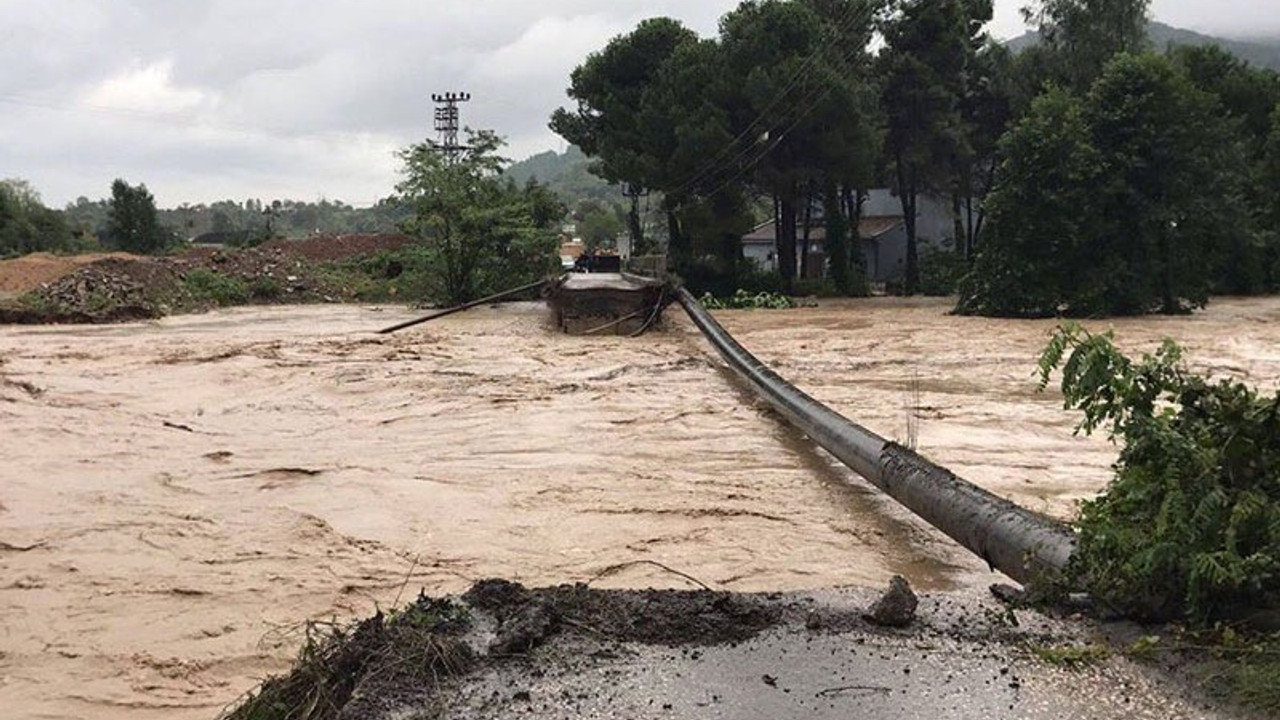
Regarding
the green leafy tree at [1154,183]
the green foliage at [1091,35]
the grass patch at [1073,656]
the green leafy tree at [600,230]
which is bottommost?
the grass patch at [1073,656]

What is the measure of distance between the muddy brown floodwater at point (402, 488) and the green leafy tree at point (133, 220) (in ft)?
126

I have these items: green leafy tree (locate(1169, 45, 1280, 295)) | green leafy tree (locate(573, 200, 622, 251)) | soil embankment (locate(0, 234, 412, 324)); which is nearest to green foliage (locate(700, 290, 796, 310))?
green leafy tree (locate(1169, 45, 1280, 295))

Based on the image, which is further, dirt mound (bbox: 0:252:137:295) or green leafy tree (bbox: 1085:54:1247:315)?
dirt mound (bbox: 0:252:137:295)

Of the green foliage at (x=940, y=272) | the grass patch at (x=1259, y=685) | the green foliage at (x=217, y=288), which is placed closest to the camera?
the grass patch at (x=1259, y=685)

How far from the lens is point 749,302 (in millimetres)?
31484

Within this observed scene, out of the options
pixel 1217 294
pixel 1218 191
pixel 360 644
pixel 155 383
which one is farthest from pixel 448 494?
pixel 1217 294

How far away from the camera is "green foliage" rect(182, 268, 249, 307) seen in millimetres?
31609

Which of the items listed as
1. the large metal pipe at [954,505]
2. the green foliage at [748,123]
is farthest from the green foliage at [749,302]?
the large metal pipe at [954,505]

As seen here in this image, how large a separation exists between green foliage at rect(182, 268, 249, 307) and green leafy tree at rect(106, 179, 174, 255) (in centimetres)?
1780

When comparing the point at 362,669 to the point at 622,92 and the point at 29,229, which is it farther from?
the point at 29,229

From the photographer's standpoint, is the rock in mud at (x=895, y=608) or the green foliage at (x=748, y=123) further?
the green foliage at (x=748, y=123)

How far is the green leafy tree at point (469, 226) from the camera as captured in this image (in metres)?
28.8

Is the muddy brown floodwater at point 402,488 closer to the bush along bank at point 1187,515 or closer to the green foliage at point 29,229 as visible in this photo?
the bush along bank at point 1187,515

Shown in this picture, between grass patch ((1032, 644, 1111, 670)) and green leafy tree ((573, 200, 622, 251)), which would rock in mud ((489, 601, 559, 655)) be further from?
green leafy tree ((573, 200, 622, 251))
